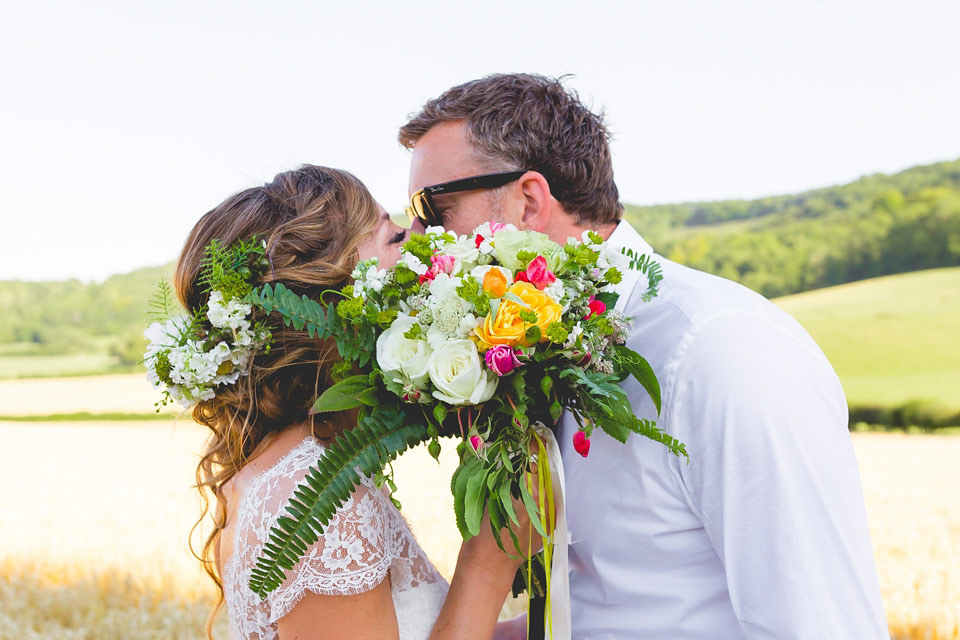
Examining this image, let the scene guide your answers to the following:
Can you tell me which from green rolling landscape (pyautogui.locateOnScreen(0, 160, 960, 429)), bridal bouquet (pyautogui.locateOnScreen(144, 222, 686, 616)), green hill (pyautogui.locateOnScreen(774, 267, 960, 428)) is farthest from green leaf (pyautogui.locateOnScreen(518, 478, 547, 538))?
green hill (pyautogui.locateOnScreen(774, 267, 960, 428))

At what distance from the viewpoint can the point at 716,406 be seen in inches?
97.8

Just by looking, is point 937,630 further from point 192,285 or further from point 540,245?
point 192,285

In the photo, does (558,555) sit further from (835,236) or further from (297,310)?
(835,236)

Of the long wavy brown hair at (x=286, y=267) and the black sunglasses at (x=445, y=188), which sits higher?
the black sunglasses at (x=445, y=188)

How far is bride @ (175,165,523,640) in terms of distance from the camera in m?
2.83

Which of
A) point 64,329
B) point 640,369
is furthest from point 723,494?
point 64,329

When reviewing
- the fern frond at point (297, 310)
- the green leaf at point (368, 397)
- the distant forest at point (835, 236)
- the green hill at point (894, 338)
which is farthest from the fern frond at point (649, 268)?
the distant forest at point (835, 236)

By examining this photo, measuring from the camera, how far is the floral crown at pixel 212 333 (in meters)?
2.97

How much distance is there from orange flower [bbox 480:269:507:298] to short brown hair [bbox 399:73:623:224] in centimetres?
147

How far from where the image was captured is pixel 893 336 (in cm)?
4141

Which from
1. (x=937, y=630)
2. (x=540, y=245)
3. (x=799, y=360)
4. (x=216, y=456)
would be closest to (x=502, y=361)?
(x=540, y=245)

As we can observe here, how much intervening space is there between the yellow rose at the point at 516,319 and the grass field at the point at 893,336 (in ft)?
107

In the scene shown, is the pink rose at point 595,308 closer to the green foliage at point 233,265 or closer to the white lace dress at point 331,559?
the white lace dress at point 331,559

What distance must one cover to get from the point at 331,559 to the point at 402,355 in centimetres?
90
